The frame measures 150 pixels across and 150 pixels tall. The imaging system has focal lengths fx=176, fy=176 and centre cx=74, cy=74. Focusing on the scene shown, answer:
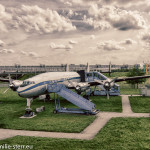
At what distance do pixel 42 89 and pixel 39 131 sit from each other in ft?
36.1

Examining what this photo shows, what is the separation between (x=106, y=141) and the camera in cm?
1376

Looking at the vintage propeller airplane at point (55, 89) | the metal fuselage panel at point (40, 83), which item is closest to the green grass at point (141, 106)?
the vintage propeller airplane at point (55, 89)

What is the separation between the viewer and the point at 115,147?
12617mm

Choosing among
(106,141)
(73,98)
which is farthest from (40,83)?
(106,141)

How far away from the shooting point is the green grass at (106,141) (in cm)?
1270

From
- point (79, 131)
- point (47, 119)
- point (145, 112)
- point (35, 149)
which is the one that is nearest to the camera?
point (35, 149)

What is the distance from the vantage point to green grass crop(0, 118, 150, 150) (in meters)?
12.7

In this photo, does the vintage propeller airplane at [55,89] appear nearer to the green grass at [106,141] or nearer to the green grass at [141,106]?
the green grass at [141,106]

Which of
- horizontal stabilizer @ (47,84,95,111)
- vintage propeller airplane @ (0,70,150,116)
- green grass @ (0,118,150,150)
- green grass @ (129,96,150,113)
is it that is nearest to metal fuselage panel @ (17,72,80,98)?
vintage propeller airplane @ (0,70,150,116)

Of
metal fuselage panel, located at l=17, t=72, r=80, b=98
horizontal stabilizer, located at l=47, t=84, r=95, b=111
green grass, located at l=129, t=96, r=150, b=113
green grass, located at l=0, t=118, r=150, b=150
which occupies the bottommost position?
green grass, located at l=129, t=96, r=150, b=113

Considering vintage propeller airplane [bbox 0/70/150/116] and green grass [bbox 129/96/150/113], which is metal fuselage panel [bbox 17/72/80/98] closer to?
vintage propeller airplane [bbox 0/70/150/116]

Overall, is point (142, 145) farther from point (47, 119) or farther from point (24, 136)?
point (47, 119)

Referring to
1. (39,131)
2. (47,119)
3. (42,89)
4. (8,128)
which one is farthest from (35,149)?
(42,89)

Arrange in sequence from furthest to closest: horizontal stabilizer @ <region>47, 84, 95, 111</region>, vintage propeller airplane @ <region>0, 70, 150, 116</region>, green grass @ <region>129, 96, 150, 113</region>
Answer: green grass @ <region>129, 96, 150, 113</region> → vintage propeller airplane @ <region>0, 70, 150, 116</region> → horizontal stabilizer @ <region>47, 84, 95, 111</region>
